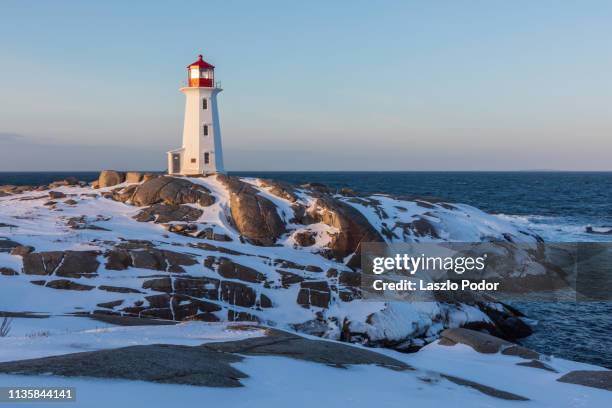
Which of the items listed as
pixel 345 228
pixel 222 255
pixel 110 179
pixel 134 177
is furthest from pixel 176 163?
pixel 345 228

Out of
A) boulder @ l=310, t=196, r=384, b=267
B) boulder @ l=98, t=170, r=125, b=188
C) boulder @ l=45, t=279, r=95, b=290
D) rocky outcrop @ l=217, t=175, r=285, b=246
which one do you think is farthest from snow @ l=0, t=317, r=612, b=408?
boulder @ l=98, t=170, r=125, b=188

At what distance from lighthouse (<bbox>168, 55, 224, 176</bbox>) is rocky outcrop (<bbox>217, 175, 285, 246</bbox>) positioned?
10655mm

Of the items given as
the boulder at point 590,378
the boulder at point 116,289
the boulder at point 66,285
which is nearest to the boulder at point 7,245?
the boulder at point 66,285

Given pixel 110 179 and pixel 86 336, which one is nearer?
pixel 86 336

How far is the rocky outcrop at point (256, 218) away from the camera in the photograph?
29.8 metres

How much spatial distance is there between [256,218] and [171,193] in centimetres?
721

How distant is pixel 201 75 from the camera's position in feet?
137

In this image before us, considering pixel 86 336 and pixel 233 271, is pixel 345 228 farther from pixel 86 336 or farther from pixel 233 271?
pixel 86 336

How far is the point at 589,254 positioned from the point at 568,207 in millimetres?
37316

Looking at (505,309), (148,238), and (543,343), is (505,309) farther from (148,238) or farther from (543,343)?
(148,238)

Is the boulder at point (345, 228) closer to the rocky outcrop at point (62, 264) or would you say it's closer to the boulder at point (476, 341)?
the boulder at point (476, 341)

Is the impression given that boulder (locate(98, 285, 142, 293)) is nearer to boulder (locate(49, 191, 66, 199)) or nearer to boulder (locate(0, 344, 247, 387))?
boulder (locate(0, 344, 247, 387))

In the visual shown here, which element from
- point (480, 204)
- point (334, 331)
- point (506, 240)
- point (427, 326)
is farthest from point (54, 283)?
point (480, 204)

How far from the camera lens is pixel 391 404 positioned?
8359 mm
